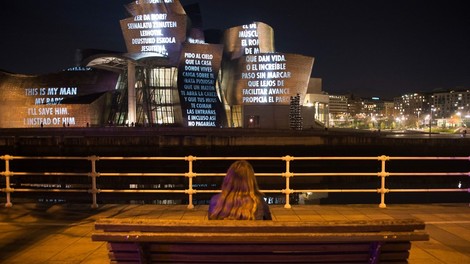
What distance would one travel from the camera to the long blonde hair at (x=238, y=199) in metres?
3.75

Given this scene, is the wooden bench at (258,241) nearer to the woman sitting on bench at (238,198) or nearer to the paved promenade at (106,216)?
the woman sitting on bench at (238,198)

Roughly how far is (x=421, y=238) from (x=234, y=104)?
7522cm

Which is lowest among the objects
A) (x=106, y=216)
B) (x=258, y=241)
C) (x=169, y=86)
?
(x=106, y=216)

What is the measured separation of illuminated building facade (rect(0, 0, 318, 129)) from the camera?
66812mm

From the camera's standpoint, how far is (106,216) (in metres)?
7.92

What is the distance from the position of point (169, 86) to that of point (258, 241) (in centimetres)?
6851

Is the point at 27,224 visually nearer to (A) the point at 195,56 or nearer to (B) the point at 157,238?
(B) the point at 157,238

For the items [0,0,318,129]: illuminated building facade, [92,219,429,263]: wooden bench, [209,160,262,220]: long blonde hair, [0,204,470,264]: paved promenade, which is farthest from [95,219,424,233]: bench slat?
[0,0,318,129]: illuminated building facade

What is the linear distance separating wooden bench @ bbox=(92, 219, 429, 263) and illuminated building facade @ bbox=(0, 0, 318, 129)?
60.2 metres

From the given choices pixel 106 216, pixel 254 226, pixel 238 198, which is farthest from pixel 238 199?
pixel 106 216

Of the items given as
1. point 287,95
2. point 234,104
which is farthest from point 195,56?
point 287,95

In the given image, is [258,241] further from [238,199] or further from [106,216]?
Result: [106,216]

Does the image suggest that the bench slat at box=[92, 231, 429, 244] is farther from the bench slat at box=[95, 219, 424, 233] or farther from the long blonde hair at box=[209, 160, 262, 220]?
the long blonde hair at box=[209, 160, 262, 220]

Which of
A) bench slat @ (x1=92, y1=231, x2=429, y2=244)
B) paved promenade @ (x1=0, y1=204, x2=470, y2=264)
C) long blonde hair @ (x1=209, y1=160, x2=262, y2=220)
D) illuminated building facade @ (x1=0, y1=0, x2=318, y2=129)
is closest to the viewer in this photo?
bench slat @ (x1=92, y1=231, x2=429, y2=244)
